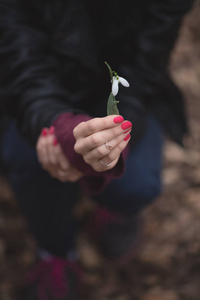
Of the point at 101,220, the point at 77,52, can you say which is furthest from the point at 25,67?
the point at 101,220

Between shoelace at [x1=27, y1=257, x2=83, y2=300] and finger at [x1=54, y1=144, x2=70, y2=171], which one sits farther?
shoelace at [x1=27, y1=257, x2=83, y2=300]

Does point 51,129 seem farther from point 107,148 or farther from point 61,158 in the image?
point 107,148

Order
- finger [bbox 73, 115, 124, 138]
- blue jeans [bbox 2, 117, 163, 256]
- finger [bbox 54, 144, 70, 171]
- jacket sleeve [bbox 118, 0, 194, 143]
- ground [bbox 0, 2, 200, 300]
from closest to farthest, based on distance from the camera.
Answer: finger [bbox 73, 115, 124, 138]
finger [bbox 54, 144, 70, 171]
jacket sleeve [bbox 118, 0, 194, 143]
blue jeans [bbox 2, 117, 163, 256]
ground [bbox 0, 2, 200, 300]

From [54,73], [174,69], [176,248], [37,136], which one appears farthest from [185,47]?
[37,136]

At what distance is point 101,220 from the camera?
106 cm

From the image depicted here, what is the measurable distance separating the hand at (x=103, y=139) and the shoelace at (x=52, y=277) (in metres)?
0.58

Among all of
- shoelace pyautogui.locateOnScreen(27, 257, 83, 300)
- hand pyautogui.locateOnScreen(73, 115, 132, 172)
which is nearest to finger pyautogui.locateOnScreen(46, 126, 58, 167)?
hand pyautogui.locateOnScreen(73, 115, 132, 172)

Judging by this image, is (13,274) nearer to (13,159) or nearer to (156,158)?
(13,159)

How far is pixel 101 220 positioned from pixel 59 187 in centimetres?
26

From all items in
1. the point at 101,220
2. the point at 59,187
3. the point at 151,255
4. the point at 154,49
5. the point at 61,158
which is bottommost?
the point at 151,255

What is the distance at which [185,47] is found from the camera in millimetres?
1529

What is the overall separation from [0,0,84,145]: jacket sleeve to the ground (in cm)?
49

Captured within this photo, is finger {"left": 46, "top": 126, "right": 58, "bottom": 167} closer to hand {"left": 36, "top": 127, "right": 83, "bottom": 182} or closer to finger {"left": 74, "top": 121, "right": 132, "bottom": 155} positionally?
hand {"left": 36, "top": 127, "right": 83, "bottom": 182}

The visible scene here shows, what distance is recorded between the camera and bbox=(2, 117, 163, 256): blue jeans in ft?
2.68
